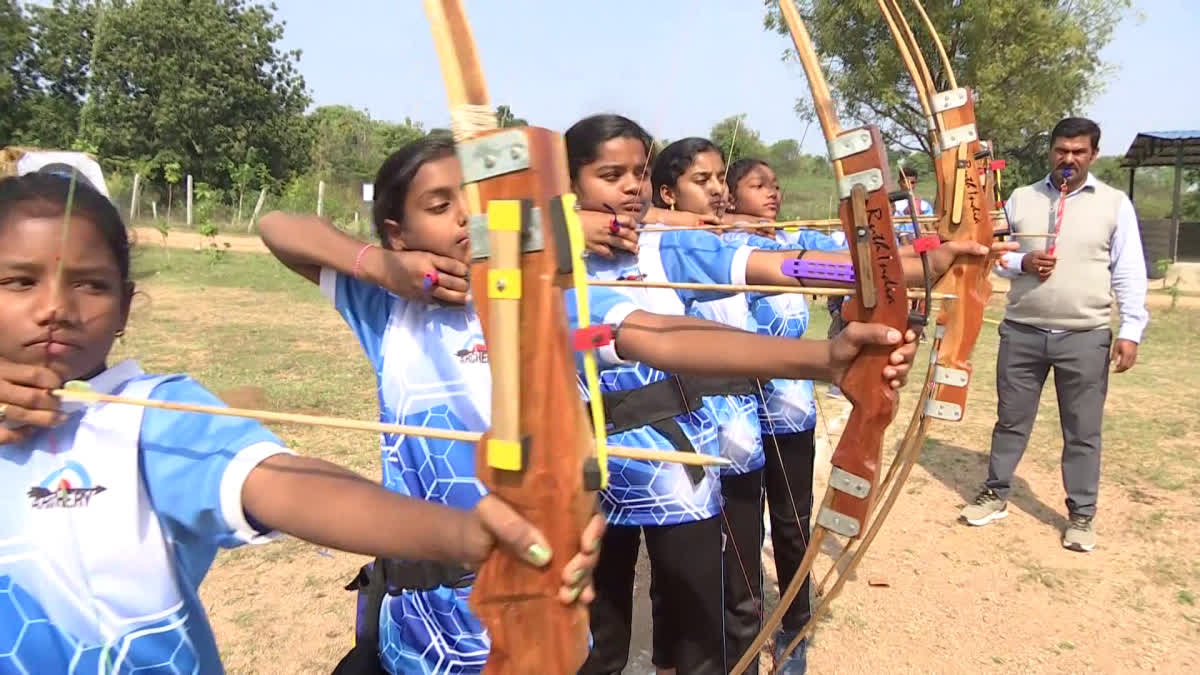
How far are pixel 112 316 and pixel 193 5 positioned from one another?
0.73 m

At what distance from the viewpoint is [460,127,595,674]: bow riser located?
2.72 ft

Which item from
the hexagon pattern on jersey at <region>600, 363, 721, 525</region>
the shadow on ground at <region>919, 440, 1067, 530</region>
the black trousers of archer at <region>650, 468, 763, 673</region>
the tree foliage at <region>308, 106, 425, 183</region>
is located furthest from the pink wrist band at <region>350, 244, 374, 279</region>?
the shadow on ground at <region>919, 440, 1067, 530</region>

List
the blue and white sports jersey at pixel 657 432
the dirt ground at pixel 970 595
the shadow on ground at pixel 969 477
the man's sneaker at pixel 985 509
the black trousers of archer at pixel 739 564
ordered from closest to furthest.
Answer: the blue and white sports jersey at pixel 657 432 → the black trousers of archer at pixel 739 564 → the dirt ground at pixel 970 595 → the man's sneaker at pixel 985 509 → the shadow on ground at pixel 969 477

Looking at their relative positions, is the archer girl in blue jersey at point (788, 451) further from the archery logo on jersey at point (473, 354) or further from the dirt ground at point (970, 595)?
the archery logo on jersey at point (473, 354)

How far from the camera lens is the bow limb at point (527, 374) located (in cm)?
83

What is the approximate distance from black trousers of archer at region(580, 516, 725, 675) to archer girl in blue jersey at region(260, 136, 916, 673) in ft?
1.65

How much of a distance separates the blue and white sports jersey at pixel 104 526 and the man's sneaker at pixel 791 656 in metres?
1.98

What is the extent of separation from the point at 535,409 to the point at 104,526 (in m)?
0.58

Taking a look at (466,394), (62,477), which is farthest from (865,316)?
(62,477)

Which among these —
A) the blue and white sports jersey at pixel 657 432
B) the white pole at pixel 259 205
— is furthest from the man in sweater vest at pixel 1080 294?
the white pole at pixel 259 205

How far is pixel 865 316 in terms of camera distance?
1.38 m

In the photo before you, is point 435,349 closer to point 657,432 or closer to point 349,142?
point 349,142

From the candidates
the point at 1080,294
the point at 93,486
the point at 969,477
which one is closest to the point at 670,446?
the point at 93,486

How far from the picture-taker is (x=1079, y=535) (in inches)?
141
